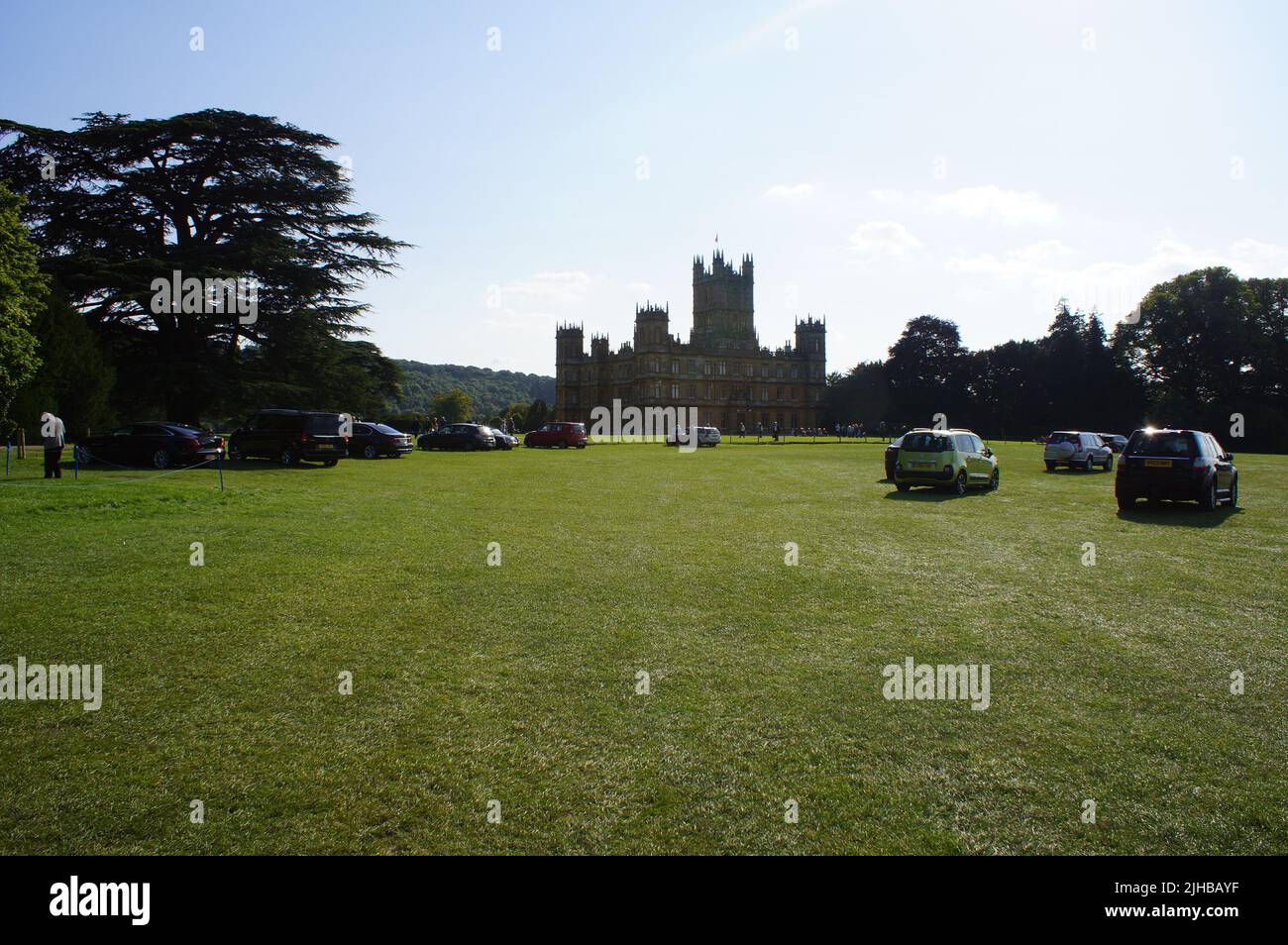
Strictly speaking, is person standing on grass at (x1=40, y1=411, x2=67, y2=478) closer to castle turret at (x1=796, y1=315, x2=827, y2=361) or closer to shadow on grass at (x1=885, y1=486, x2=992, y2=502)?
shadow on grass at (x1=885, y1=486, x2=992, y2=502)

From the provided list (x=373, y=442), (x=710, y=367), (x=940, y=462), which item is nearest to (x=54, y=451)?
A: (x=373, y=442)

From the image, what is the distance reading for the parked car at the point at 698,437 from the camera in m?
53.2

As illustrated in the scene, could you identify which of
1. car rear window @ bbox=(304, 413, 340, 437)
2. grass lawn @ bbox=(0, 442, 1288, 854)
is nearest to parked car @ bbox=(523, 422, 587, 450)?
car rear window @ bbox=(304, 413, 340, 437)

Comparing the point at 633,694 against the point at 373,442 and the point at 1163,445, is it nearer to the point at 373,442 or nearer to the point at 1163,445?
the point at 1163,445

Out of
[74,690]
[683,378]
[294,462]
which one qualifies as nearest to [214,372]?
[294,462]

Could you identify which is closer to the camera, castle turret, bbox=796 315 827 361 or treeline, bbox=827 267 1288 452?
treeline, bbox=827 267 1288 452

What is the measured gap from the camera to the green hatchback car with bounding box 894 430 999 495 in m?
20.2

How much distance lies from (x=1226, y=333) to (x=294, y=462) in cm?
6963

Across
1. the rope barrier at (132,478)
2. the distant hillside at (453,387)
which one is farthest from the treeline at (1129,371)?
the distant hillside at (453,387)

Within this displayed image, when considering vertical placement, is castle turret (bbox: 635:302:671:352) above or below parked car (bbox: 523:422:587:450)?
above

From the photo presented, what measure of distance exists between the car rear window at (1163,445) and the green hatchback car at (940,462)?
396 centimetres

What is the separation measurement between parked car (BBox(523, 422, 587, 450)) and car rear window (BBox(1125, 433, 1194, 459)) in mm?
34488

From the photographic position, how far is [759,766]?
4445 mm
